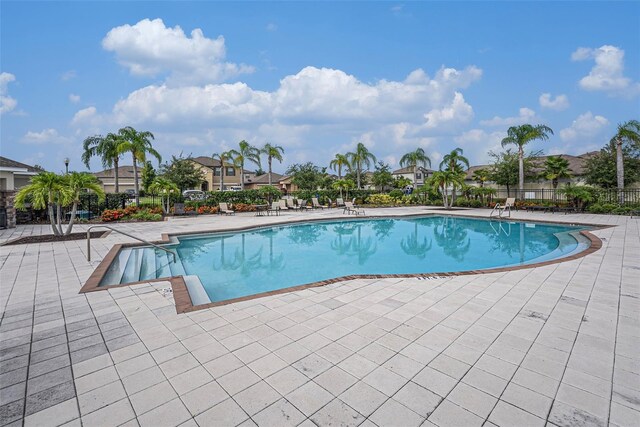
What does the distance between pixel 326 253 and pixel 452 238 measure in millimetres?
5703

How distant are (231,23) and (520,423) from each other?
15130mm

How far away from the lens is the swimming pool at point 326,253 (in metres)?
7.32

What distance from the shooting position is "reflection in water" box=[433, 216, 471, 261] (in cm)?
1020

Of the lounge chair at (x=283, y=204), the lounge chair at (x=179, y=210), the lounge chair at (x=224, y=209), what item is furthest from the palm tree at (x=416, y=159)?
the lounge chair at (x=179, y=210)

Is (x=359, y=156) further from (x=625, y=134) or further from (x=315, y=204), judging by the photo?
(x=625, y=134)

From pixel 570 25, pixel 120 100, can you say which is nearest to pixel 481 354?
pixel 570 25

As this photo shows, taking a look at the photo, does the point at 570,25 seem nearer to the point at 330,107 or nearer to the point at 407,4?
the point at 407,4

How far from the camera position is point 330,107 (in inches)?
830

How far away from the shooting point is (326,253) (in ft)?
33.5

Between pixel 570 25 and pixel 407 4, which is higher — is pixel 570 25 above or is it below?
below

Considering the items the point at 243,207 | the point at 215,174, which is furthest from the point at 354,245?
the point at 215,174

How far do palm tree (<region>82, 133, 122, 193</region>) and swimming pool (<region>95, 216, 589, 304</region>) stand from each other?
1545cm

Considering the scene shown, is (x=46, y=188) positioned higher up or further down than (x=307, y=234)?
higher up

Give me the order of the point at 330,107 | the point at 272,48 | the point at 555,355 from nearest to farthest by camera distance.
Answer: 1. the point at 555,355
2. the point at 272,48
3. the point at 330,107
